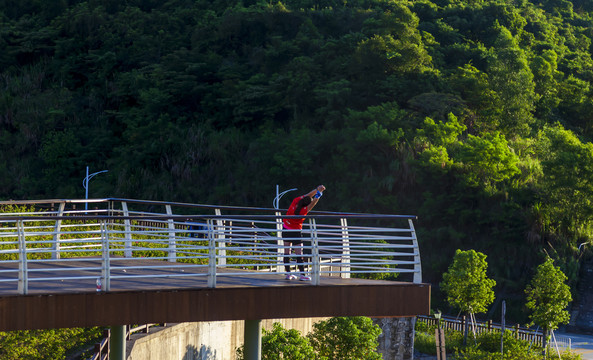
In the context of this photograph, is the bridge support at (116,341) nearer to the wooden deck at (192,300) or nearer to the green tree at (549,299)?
the wooden deck at (192,300)

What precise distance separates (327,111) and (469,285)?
80.8ft

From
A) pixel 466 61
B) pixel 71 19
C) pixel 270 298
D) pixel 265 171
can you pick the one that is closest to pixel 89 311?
pixel 270 298

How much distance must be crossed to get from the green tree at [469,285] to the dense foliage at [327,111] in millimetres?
10285

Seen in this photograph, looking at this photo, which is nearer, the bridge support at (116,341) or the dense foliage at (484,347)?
the bridge support at (116,341)

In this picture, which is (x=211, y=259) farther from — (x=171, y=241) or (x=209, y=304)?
(x=171, y=241)

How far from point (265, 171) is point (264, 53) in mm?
10501

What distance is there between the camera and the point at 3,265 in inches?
464

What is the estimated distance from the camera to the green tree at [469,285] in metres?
27.7

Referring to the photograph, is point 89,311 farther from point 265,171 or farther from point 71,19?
point 71,19

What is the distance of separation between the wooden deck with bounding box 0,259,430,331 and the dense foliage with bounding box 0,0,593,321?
29643mm

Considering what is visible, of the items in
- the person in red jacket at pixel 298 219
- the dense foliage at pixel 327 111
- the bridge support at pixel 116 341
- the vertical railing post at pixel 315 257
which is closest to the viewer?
the vertical railing post at pixel 315 257

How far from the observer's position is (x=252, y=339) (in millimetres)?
9617

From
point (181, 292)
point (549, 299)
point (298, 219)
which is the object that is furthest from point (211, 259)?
point (549, 299)

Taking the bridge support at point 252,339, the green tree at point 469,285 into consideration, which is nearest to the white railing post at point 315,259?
the bridge support at point 252,339
